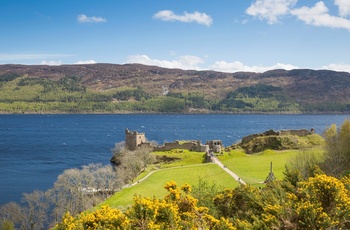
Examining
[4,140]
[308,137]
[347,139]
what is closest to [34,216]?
[347,139]

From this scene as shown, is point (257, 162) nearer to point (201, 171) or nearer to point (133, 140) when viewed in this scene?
point (201, 171)

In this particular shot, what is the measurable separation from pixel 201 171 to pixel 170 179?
645 centimetres

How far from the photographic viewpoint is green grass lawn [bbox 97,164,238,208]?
54316mm

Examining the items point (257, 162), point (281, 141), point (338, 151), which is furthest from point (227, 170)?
point (281, 141)

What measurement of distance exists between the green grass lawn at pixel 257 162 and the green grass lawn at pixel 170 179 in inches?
122

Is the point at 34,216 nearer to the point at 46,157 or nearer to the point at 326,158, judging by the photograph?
the point at 326,158

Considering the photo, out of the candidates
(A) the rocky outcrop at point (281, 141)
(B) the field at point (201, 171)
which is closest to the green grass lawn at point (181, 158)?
(B) the field at point (201, 171)

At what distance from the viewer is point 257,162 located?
7412 centimetres

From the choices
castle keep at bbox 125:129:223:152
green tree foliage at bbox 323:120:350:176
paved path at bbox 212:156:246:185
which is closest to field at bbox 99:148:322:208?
paved path at bbox 212:156:246:185

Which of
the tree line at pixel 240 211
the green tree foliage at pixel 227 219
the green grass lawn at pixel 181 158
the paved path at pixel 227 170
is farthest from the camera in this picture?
the green grass lawn at pixel 181 158

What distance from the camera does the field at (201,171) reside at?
56.6m

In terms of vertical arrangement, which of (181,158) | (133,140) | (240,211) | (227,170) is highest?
(240,211)

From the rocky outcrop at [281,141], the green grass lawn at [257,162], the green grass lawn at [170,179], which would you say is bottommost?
the green grass lawn at [170,179]

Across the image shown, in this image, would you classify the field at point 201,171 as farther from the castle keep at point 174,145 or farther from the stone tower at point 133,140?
the stone tower at point 133,140
